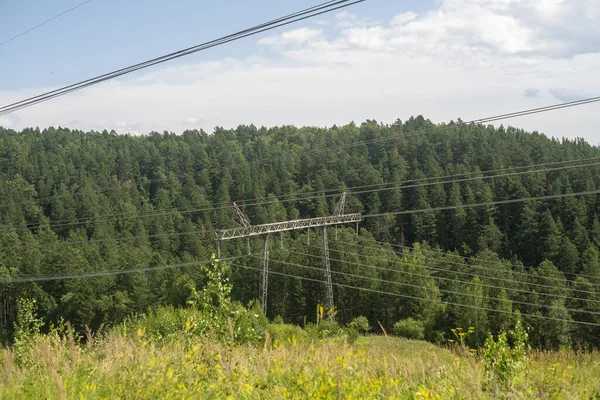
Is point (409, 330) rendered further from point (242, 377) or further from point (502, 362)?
point (242, 377)

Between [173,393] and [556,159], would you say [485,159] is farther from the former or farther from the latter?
[173,393]

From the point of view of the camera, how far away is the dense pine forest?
38.9 meters

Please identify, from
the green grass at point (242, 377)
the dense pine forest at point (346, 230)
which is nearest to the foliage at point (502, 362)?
the green grass at point (242, 377)

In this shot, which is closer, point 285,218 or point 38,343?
point 38,343

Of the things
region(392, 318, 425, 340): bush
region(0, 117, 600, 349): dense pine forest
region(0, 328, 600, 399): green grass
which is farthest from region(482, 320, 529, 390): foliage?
region(392, 318, 425, 340): bush

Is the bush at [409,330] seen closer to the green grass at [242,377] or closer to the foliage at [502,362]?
the foliage at [502,362]

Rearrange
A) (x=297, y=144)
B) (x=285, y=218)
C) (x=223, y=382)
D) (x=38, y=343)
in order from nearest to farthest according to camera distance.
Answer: (x=223, y=382), (x=38, y=343), (x=285, y=218), (x=297, y=144)

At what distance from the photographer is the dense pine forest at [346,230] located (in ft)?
128

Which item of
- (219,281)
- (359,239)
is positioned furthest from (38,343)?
(359,239)

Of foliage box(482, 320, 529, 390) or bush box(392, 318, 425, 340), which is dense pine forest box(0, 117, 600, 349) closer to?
bush box(392, 318, 425, 340)

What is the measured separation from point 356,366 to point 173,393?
49.4 inches

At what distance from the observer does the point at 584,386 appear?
165 inches

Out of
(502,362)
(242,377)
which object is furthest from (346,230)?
(242,377)

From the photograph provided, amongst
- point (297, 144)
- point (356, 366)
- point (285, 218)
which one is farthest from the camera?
point (297, 144)
